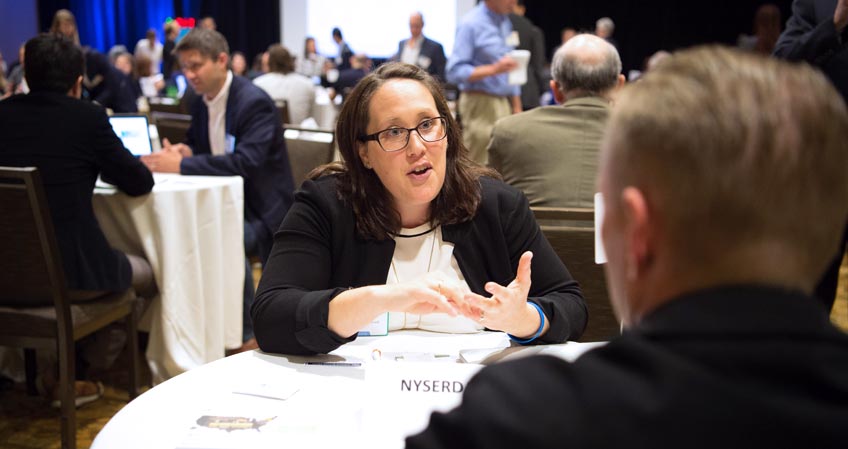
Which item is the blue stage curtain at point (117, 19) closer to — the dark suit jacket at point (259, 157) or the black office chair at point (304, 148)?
the black office chair at point (304, 148)

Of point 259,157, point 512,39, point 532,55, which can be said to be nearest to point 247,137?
point 259,157

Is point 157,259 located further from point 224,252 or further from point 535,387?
point 535,387

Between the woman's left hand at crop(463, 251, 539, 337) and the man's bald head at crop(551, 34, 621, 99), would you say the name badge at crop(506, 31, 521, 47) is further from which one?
the woman's left hand at crop(463, 251, 539, 337)

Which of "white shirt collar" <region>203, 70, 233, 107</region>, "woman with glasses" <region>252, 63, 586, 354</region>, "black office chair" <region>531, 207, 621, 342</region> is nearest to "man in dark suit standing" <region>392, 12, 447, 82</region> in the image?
"white shirt collar" <region>203, 70, 233, 107</region>

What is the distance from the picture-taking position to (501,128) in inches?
116

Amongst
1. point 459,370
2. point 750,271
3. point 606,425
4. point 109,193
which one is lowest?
point 109,193

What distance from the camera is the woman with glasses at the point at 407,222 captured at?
175 cm

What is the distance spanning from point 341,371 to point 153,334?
6.85ft

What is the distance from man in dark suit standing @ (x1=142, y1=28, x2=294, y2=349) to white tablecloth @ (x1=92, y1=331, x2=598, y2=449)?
2.35 meters

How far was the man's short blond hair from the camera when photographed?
1.94 ft

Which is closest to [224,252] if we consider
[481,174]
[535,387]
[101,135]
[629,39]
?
[101,135]

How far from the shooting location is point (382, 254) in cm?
184

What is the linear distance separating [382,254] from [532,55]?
5342 mm

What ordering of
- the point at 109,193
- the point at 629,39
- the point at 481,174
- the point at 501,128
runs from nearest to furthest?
1. the point at 481,174
2. the point at 501,128
3. the point at 109,193
4. the point at 629,39
